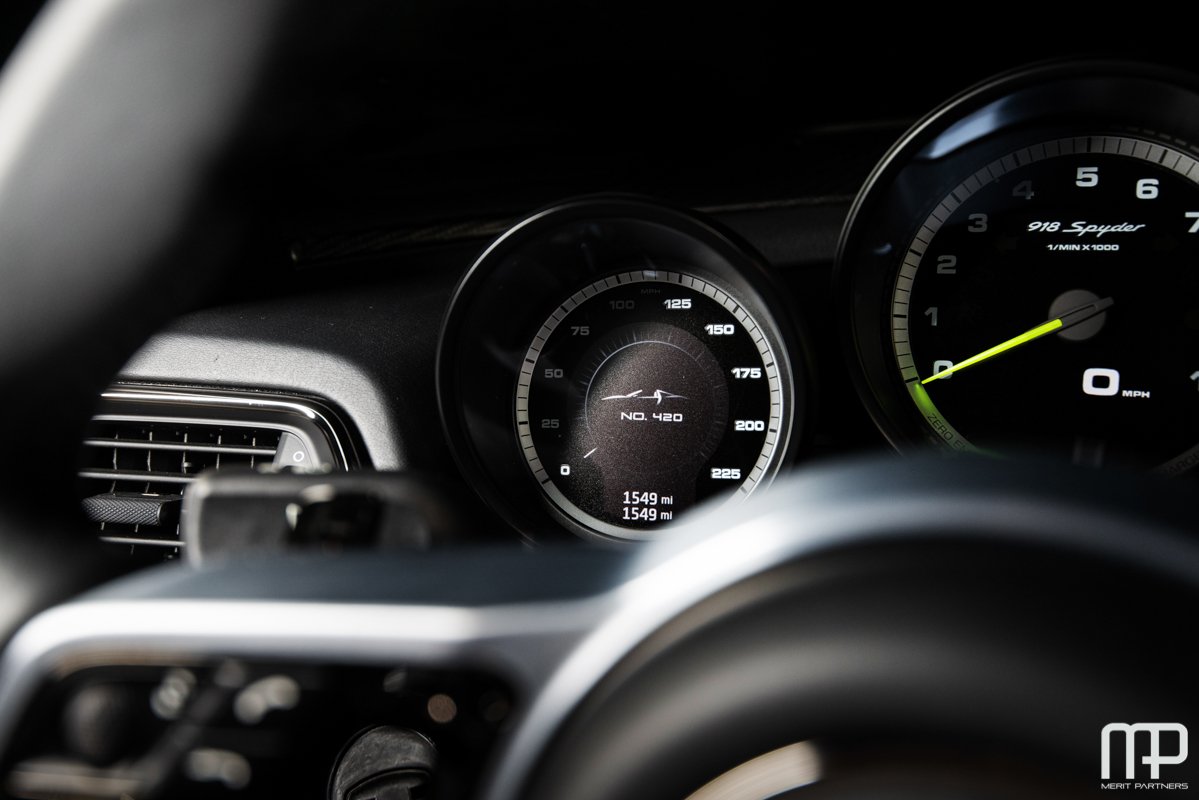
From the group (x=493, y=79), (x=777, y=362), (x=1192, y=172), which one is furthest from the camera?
(x=777, y=362)

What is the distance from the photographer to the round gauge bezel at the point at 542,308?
66.9 inches

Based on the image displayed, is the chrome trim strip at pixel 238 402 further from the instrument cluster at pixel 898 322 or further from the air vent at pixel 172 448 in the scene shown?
the instrument cluster at pixel 898 322

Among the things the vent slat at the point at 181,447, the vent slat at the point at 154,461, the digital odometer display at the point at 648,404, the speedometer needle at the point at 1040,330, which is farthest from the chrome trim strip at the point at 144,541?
the speedometer needle at the point at 1040,330

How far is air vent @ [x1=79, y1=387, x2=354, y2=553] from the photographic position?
153cm

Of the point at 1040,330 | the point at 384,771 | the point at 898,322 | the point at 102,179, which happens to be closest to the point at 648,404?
the point at 898,322

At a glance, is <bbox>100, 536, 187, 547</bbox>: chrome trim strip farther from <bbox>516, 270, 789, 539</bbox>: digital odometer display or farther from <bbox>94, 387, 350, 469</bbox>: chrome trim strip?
<bbox>516, 270, 789, 539</bbox>: digital odometer display

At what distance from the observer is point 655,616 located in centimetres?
52

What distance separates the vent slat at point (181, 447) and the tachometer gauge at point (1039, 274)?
2.79 feet

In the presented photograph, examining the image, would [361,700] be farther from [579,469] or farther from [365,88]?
[579,469]

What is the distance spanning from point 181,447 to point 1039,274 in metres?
1.24

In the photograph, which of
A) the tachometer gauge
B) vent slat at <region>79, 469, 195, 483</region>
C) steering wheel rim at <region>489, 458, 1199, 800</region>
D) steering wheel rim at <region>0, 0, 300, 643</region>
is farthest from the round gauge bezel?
steering wheel rim at <region>489, 458, 1199, 800</region>

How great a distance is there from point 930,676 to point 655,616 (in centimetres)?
12

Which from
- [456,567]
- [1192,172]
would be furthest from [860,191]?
[456,567]

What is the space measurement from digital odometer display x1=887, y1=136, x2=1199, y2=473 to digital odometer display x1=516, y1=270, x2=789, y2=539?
0.25m
